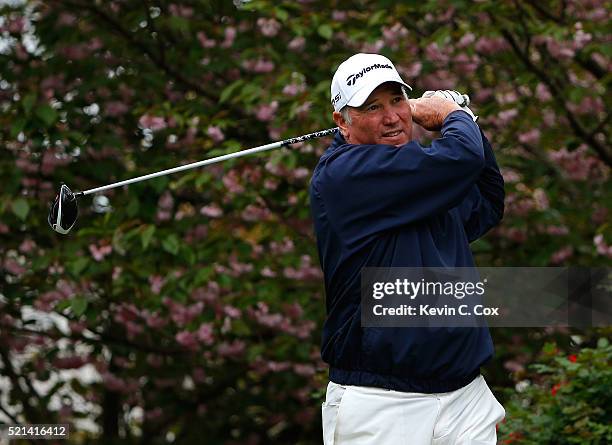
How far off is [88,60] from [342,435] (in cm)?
417

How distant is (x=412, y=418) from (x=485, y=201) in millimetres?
759

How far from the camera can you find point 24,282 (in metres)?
Answer: 6.83

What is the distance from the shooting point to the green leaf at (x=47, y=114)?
622 cm

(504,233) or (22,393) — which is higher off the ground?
(504,233)

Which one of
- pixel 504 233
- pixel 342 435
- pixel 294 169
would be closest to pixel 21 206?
pixel 294 169

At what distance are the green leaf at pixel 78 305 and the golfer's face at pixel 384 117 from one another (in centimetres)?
319

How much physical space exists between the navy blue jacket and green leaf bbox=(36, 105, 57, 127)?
10.8 ft

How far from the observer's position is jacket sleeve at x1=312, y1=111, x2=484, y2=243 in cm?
311

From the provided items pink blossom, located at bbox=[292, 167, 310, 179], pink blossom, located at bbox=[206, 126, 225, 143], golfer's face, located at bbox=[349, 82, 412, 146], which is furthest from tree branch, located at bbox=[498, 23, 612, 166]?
golfer's face, located at bbox=[349, 82, 412, 146]

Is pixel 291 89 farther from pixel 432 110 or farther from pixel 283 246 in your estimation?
pixel 432 110

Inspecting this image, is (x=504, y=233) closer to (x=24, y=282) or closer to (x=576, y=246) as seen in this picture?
(x=576, y=246)

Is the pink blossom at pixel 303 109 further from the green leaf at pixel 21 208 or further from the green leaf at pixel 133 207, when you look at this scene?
the green leaf at pixel 21 208

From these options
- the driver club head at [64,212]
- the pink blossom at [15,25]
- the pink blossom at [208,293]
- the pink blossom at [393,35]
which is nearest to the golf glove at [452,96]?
the driver club head at [64,212]

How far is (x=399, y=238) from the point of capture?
123 inches
